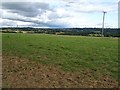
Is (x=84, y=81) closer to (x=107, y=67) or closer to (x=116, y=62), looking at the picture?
(x=107, y=67)

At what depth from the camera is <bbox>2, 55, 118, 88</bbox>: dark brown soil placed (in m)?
13.0

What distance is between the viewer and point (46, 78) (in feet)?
45.6

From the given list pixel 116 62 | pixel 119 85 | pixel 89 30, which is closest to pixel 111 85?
pixel 119 85

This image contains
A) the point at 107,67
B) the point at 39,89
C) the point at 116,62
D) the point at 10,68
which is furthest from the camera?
the point at 116,62

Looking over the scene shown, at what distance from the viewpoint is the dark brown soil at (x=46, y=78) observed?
13000 mm

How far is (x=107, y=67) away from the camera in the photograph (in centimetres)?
1652

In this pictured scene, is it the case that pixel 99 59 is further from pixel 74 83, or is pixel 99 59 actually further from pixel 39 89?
pixel 39 89

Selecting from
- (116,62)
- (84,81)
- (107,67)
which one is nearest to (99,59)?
(116,62)

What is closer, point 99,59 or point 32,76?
point 32,76

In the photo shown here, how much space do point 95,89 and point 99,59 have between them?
6453 mm

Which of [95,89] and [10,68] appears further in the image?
[10,68]

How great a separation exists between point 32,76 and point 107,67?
4.45 m

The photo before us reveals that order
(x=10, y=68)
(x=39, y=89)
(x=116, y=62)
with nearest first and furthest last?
(x=39, y=89) < (x=10, y=68) < (x=116, y=62)

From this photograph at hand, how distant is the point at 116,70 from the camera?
15859mm
